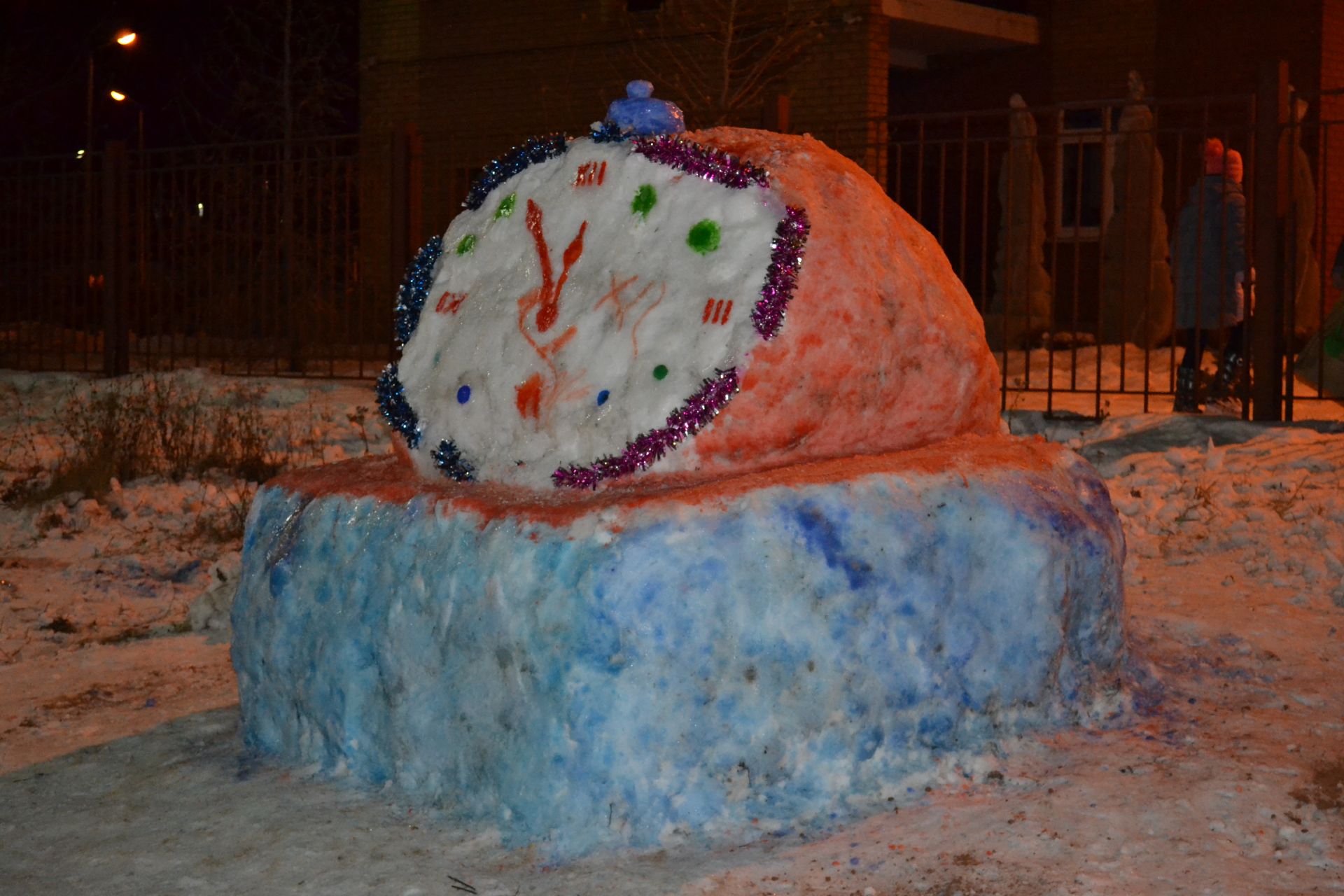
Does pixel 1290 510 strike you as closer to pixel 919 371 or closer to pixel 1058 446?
pixel 1058 446

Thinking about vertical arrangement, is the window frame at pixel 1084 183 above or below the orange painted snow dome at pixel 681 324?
above

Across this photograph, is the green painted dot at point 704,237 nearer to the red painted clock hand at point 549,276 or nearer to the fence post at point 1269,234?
the red painted clock hand at point 549,276

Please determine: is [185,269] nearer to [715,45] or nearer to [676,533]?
Answer: [715,45]

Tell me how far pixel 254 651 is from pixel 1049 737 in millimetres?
2400

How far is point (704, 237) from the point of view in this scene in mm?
3859

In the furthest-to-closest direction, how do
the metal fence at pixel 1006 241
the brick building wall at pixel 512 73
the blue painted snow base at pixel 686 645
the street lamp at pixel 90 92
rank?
the street lamp at pixel 90 92, the brick building wall at pixel 512 73, the metal fence at pixel 1006 241, the blue painted snow base at pixel 686 645

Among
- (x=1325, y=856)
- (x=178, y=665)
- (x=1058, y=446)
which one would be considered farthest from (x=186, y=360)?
(x=1325, y=856)

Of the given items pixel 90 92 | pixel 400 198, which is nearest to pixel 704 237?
pixel 400 198

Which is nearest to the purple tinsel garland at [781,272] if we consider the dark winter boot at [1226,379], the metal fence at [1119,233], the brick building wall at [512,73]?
the metal fence at [1119,233]

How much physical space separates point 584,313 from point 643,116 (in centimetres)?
67

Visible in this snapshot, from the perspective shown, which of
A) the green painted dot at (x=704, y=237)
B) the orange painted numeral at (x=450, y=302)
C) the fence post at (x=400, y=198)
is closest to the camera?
the green painted dot at (x=704, y=237)

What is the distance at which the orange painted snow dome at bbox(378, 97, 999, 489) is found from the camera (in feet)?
12.1

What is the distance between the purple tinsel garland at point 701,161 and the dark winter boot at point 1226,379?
6.49 meters

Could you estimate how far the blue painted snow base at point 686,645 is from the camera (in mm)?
3346
